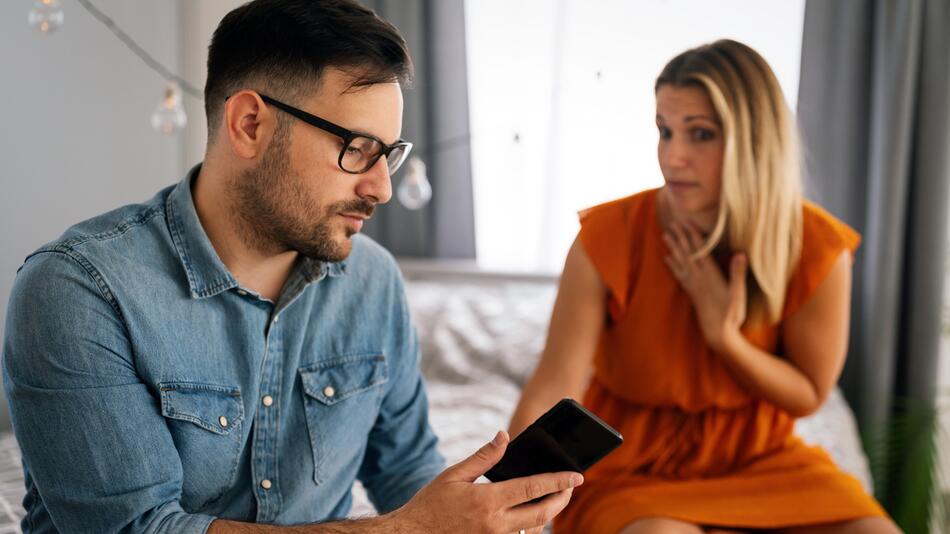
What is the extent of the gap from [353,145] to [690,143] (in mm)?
682

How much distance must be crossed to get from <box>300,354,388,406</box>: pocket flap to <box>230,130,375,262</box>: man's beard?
0.58 ft

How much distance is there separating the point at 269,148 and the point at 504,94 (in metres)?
2.05

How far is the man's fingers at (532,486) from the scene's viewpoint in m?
1.03

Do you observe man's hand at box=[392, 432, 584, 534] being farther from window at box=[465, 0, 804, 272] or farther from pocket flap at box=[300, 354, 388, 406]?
window at box=[465, 0, 804, 272]

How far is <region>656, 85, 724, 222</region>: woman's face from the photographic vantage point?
1.55 metres

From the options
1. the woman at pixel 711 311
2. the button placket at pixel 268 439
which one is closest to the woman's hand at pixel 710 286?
the woman at pixel 711 311

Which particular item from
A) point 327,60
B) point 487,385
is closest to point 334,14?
point 327,60

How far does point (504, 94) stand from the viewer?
10.2ft

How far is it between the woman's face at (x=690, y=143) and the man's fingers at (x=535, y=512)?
0.70m

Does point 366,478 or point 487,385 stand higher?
point 366,478

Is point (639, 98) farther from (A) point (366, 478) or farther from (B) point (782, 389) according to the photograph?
(A) point (366, 478)

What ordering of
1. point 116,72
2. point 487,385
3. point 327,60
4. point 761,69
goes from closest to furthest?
point 327,60
point 761,69
point 116,72
point 487,385

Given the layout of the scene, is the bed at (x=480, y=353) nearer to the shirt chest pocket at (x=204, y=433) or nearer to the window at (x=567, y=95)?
the window at (x=567, y=95)

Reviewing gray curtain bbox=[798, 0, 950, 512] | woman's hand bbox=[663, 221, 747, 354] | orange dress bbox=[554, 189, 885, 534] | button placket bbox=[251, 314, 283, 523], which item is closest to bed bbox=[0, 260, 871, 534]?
gray curtain bbox=[798, 0, 950, 512]
